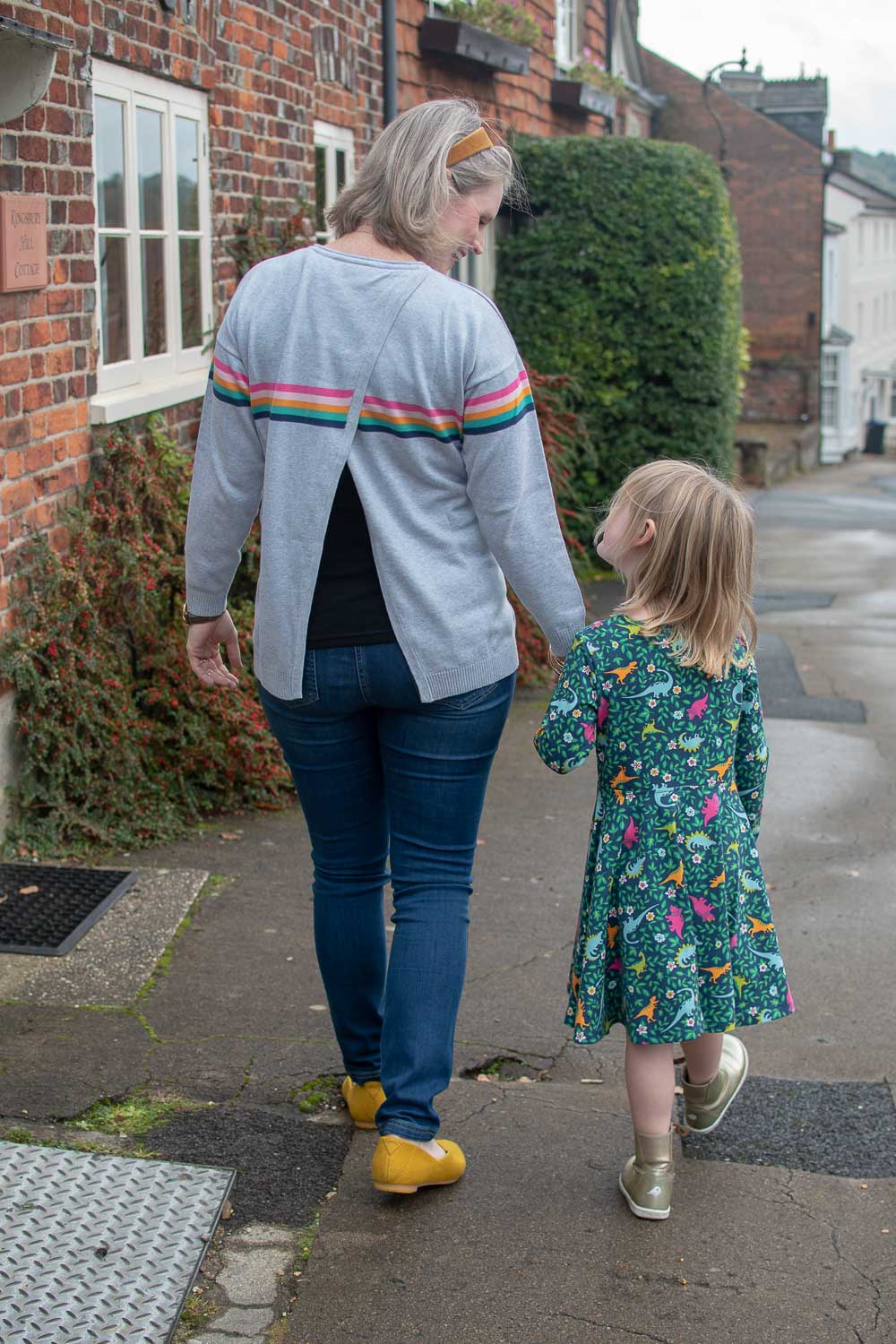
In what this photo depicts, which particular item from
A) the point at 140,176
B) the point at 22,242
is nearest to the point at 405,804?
the point at 22,242

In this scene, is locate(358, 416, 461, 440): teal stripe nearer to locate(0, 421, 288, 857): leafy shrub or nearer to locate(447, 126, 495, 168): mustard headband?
locate(447, 126, 495, 168): mustard headband

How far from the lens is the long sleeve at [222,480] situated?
2625mm

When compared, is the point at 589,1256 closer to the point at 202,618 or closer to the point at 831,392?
the point at 202,618

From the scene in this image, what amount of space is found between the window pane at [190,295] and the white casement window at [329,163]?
1.32 meters

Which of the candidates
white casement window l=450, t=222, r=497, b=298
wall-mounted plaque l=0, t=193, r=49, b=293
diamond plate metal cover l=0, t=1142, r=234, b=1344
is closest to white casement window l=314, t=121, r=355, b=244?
wall-mounted plaque l=0, t=193, r=49, b=293

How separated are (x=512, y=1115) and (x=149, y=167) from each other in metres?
4.15

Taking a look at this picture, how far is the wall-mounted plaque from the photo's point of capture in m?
4.36

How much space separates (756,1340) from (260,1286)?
0.80 metres

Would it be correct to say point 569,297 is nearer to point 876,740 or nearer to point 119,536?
point 876,740

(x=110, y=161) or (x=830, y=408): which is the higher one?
(x=110, y=161)

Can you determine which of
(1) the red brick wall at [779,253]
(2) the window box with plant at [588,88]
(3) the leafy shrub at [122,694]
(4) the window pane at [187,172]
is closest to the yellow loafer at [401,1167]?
(3) the leafy shrub at [122,694]

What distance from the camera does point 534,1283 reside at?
250cm

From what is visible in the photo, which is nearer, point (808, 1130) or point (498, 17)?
point (808, 1130)

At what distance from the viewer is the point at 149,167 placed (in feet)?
19.1
